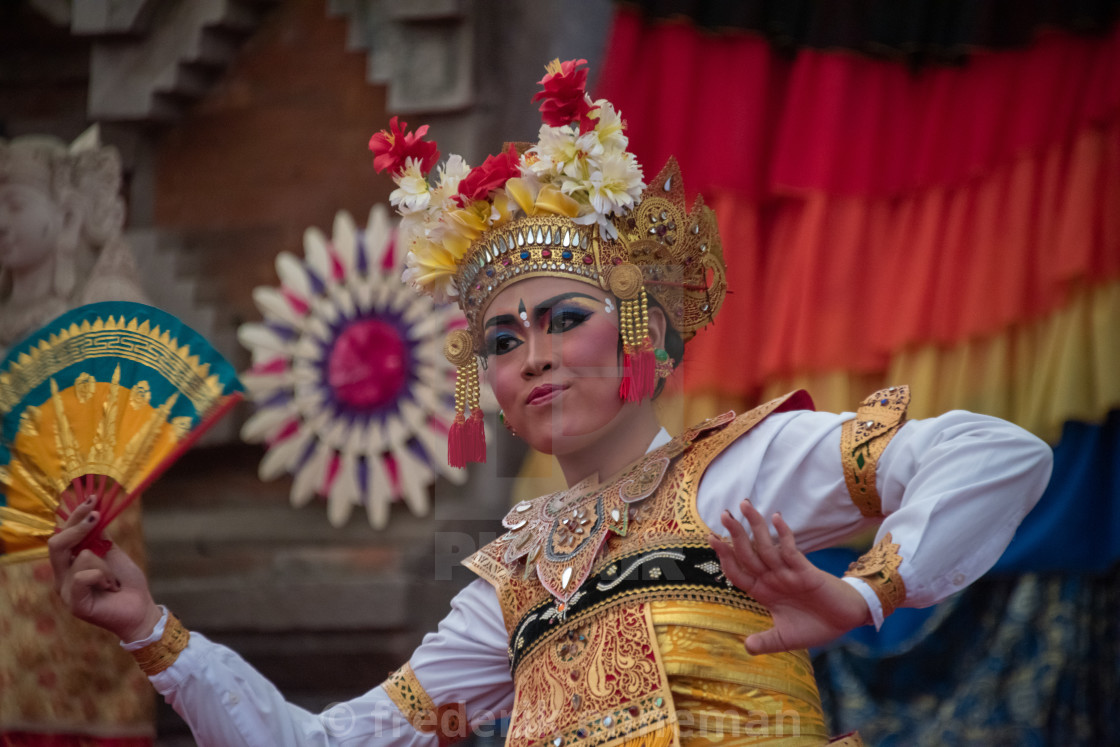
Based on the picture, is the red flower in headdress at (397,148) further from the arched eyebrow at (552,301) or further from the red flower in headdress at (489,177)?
the arched eyebrow at (552,301)

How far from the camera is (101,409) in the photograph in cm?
250

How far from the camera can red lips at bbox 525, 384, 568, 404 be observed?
226 centimetres

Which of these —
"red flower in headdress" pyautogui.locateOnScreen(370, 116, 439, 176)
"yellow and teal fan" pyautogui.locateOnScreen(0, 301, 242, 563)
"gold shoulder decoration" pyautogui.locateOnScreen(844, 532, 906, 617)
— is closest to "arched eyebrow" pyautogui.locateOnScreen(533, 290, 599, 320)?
"red flower in headdress" pyautogui.locateOnScreen(370, 116, 439, 176)

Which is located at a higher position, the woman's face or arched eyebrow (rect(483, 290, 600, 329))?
arched eyebrow (rect(483, 290, 600, 329))

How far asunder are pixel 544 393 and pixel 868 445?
61 centimetres

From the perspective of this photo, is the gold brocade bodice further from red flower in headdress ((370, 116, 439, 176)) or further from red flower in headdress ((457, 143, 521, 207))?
red flower in headdress ((370, 116, 439, 176))

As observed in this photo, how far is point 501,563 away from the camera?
2.41 meters

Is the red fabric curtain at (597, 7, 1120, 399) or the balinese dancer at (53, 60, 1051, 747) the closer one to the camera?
the balinese dancer at (53, 60, 1051, 747)

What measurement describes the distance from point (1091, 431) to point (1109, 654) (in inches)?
23.1

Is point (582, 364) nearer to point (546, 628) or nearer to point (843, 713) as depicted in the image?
point (546, 628)

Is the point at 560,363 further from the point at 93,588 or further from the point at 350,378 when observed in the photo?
the point at 350,378

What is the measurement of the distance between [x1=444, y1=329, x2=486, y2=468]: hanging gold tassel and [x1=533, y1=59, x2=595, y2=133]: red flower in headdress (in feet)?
1.57

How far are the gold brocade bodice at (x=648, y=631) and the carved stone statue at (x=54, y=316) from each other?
5.49ft

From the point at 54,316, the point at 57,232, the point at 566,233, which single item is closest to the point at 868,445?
the point at 566,233
